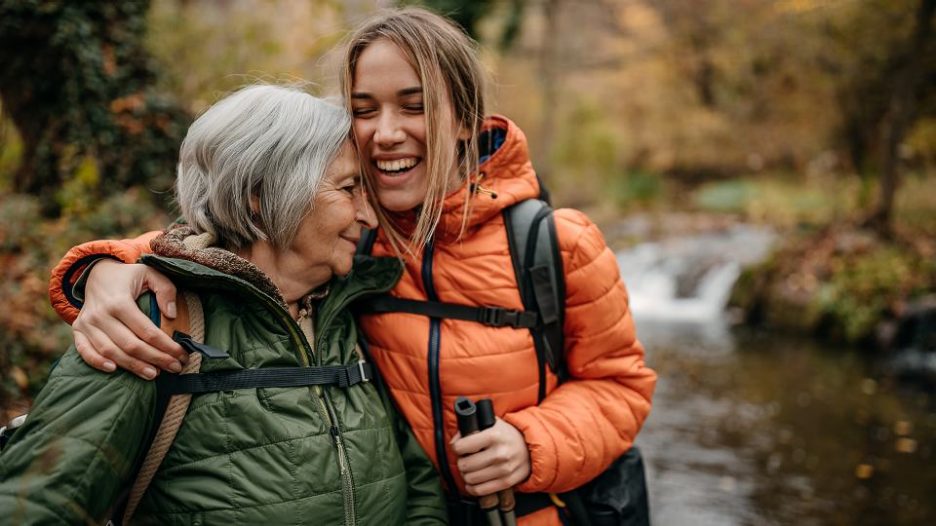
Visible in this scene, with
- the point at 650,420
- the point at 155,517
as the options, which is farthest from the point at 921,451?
the point at 155,517

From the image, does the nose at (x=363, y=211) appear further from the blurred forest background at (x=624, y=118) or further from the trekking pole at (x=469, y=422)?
the trekking pole at (x=469, y=422)

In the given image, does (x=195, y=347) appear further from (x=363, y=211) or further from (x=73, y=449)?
(x=363, y=211)

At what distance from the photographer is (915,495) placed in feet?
19.0

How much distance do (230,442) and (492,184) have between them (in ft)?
3.57

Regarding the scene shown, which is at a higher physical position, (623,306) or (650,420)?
(623,306)

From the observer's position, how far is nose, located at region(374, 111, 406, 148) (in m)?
2.02

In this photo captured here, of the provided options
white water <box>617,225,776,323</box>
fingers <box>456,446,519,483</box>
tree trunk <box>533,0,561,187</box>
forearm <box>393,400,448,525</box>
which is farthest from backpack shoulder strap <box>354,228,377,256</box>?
tree trunk <box>533,0,561,187</box>

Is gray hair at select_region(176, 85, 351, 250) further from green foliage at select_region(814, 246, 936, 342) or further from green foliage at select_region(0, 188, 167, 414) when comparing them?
green foliage at select_region(814, 246, 936, 342)

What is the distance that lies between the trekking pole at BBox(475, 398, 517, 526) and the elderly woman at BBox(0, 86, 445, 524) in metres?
0.19

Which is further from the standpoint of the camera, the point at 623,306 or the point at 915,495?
the point at 915,495

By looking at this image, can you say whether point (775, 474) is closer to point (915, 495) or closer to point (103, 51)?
point (915, 495)

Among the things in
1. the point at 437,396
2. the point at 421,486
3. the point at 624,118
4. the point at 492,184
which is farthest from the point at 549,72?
the point at 421,486

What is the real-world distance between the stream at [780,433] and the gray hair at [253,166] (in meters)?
4.68

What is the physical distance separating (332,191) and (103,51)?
17.5 ft
